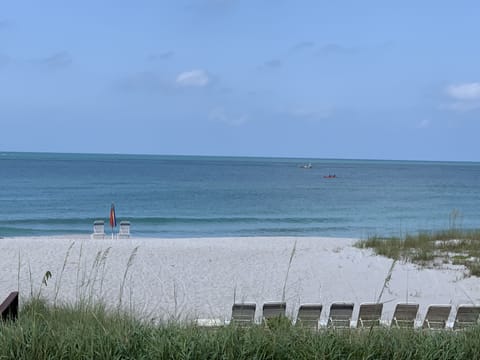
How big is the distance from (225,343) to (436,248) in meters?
10.8

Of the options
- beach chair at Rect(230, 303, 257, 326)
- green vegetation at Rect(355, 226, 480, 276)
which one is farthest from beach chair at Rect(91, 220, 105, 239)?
beach chair at Rect(230, 303, 257, 326)

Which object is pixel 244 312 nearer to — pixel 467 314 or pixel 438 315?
pixel 438 315

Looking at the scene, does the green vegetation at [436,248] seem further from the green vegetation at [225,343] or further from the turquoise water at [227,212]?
the turquoise water at [227,212]

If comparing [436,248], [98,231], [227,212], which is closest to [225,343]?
[436,248]

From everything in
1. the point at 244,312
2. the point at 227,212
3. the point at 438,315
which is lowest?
the point at 227,212

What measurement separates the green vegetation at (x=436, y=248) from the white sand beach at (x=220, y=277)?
364 mm

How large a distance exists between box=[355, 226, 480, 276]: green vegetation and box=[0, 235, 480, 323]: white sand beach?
36 centimetres

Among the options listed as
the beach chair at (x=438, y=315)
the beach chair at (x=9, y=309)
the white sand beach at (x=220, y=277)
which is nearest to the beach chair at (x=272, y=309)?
the beach chair at (x=438, y=315)

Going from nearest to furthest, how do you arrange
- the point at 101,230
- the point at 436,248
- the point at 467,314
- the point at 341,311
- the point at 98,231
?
1. the point at 341,311
2. the point at 467,314
3. the point at 436,248
4. the point at 98,231
5. the point at 101,230

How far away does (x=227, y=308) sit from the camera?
29.0 feet

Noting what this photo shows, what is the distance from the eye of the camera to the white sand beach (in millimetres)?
9250

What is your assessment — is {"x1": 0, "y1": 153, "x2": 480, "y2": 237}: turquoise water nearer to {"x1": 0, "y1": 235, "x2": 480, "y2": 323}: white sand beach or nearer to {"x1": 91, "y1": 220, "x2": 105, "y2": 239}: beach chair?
{"x1": 91, "y1": 220, "x2": 105, "y2": 239}: beach chair

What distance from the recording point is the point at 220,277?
11.6 meters

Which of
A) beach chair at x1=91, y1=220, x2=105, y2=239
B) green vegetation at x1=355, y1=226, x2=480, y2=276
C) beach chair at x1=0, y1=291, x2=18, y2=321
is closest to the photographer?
beach chair at x1=0, y1=291, x2=18, y2=321
